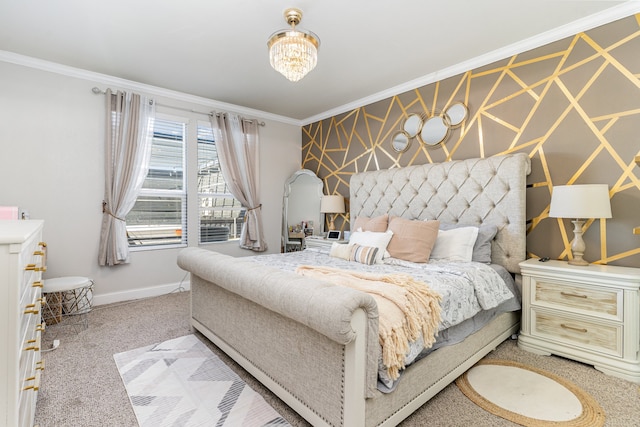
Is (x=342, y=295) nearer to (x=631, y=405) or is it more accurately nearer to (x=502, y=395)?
(x=502, y=395)

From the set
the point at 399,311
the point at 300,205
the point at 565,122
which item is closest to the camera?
the point at 399,311

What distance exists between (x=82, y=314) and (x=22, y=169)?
5.10 feet

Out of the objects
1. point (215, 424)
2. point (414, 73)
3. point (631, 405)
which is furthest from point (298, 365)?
point (414, 73)

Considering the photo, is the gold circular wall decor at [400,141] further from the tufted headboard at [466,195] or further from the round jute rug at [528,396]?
the round jute rug at [528,396]

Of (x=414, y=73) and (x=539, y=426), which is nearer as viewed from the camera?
(x=539, y=426)

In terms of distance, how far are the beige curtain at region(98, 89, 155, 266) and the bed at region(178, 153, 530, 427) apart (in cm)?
141

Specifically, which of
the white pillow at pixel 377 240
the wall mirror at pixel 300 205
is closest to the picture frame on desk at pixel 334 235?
the wall mirror at pixel 300 205

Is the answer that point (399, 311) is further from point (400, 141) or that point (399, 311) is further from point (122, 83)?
point (122, 83)

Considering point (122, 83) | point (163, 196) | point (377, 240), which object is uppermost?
point (122, 83)

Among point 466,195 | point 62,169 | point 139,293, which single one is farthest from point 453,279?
point 62,169

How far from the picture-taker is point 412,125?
3523 millimetres

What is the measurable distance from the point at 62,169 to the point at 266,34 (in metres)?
2.56

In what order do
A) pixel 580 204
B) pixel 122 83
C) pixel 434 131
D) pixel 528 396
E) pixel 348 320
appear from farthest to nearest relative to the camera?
1. pixel 122 83
2. pixel 434 131
3. pixel 580 204
4. pixel 528 396
5. pixel 348 320

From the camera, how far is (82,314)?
311cm
